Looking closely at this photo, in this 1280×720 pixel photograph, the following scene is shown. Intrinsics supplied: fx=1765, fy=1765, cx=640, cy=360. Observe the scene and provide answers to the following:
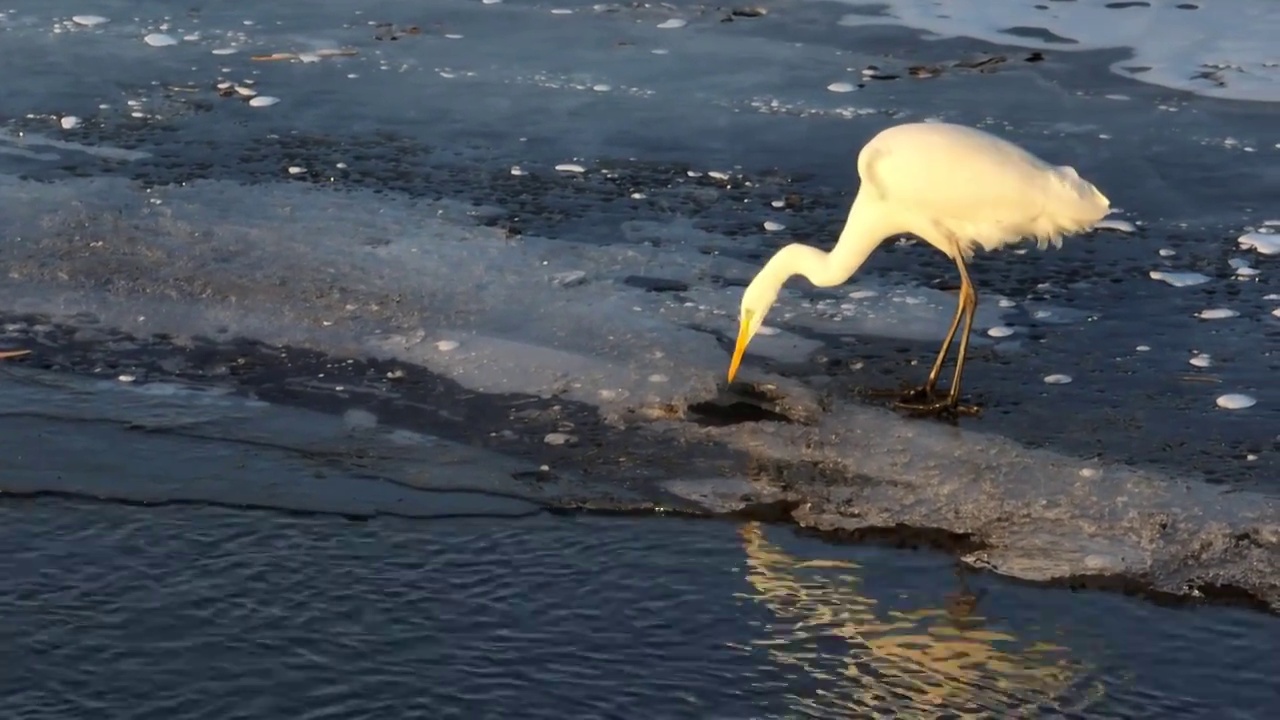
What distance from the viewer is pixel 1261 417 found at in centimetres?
600

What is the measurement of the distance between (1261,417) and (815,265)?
1681 millimetres

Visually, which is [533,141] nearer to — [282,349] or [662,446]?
[282,349]

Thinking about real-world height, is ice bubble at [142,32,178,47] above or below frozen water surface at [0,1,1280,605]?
above

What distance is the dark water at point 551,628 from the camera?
14.1 feet

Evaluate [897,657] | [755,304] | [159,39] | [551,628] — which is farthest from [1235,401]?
[159,39]

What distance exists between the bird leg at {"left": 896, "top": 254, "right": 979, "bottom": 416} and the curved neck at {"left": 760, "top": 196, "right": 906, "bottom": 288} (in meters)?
0.36

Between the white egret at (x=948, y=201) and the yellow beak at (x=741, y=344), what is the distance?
62 millimetres

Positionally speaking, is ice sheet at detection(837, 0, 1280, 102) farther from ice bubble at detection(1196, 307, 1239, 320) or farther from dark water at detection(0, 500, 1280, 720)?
dark water at detection(0, 500, 1280, 720)

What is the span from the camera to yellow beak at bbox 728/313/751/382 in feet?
20.9

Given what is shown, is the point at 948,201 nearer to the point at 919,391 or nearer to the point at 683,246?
the point at 919,391

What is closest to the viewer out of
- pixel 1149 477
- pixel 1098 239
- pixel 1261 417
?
pixel 1149 477

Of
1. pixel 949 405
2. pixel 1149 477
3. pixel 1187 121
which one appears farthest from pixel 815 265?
pixel 1187 121

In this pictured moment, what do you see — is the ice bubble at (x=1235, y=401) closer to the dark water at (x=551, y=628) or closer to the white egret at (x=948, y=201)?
the white egret at (x=948, y=201)

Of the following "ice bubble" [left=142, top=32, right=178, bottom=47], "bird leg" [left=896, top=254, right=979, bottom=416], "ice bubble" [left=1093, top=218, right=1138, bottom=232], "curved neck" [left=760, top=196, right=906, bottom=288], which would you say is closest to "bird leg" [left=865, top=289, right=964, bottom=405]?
"bird leg" [left=896, top=254, right=979, bottom=416]
